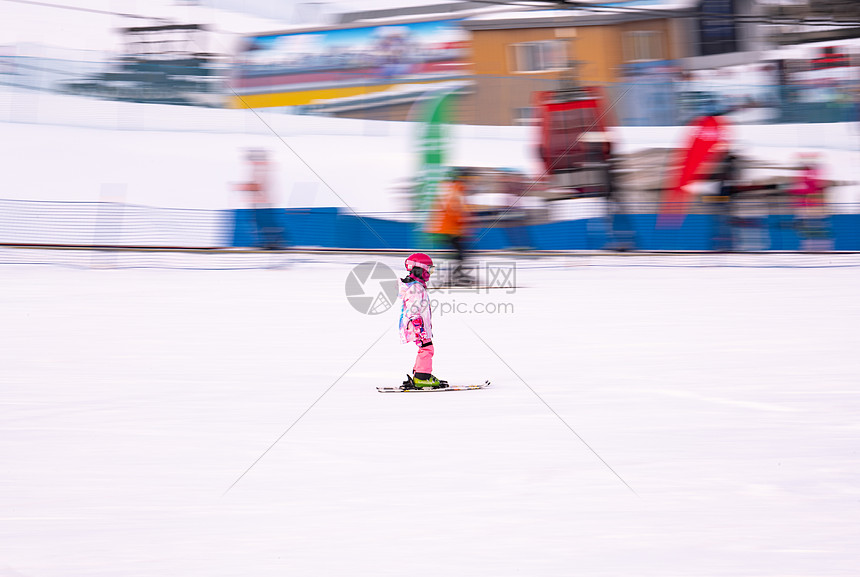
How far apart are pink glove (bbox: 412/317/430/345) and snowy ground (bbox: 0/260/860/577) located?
423 mm

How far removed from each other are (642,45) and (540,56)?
9.04 feet

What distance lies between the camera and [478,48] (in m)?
24.0

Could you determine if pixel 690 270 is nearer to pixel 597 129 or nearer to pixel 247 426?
pixel 597 129

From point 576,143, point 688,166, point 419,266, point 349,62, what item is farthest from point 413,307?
point 349,62

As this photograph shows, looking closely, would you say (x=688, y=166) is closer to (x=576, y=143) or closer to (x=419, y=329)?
(x=576, y=143)

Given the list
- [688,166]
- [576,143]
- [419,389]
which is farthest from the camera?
[576,143]

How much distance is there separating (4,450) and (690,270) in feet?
33.3

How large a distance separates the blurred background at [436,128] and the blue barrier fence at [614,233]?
35mm

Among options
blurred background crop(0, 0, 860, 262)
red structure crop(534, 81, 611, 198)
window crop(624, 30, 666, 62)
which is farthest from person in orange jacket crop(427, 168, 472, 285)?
window crop(624, 30, 666, 62)

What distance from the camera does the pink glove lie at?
5.84 m

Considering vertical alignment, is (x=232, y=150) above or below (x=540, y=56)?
below

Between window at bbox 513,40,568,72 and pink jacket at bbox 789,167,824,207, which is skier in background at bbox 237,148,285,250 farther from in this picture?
window at bbox 513,40,568,72

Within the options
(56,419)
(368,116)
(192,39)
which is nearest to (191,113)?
(192,39)

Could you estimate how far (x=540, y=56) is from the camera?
76.1 feet
